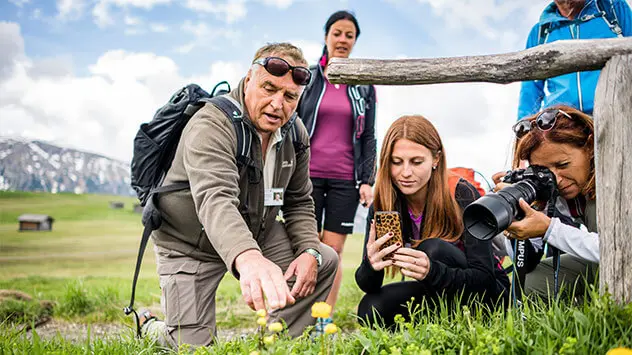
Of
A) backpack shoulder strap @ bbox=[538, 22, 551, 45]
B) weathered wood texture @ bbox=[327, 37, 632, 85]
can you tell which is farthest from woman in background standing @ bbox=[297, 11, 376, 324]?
weathered wood texture @ bbox=[327, 37, 632, 85]

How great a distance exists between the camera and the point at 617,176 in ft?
8.47

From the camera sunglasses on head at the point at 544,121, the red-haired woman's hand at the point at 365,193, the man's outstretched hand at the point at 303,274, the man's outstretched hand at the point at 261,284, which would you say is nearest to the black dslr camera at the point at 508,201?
the camera sunglasses on head at the point at 544,121

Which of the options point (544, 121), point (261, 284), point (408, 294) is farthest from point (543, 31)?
point (261, 284)

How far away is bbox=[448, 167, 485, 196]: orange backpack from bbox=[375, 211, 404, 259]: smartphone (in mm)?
693

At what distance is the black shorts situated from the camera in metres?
5.23

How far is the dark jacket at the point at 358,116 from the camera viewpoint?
5242 millimetres

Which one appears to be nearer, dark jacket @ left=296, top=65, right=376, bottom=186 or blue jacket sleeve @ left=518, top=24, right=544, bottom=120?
blue jacket sleeve @ left=518, top=24, right=544, bottom=120

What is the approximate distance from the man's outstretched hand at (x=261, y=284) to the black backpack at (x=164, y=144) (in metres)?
1.08

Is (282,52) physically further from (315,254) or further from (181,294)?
(181,294)

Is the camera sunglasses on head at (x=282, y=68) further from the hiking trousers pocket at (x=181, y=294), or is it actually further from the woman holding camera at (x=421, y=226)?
the hiking trousers pocket at (x=181, y=294)

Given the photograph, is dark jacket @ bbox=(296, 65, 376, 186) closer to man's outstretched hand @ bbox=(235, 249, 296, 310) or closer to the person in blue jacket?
the person in blue jacket

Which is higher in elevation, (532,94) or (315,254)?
(532,94)

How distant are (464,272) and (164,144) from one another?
2.22 metres

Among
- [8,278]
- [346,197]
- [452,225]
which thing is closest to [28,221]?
[8,278]
